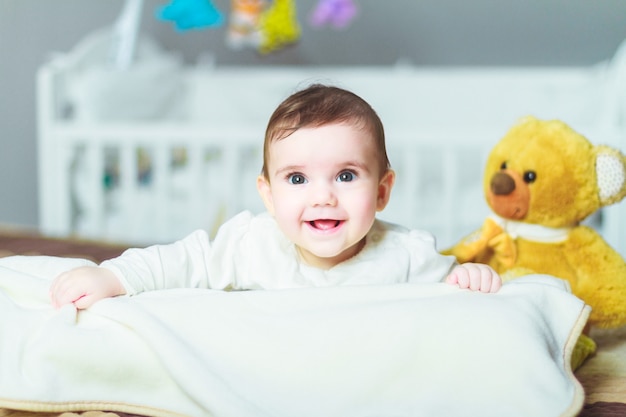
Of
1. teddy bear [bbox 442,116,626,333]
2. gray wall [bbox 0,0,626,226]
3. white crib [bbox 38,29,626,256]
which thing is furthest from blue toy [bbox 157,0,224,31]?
teddy bear [bbox 442,116,626,333]

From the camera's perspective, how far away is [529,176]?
1.25m

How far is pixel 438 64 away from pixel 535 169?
183cm

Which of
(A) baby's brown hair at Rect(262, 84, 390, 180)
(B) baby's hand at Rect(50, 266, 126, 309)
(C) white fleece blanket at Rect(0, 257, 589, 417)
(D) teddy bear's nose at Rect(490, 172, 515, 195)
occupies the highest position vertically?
(A) baby's brown hair at Rect(262, 84, 390, 180)

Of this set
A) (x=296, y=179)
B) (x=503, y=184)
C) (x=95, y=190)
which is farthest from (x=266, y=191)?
(x=95, y=190)

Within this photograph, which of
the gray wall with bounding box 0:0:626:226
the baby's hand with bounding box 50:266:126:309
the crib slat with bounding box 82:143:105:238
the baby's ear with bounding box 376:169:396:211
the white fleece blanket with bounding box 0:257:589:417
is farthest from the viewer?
the gray wall with bounding box 0:0:626:226

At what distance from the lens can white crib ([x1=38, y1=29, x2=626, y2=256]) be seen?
6.92ft

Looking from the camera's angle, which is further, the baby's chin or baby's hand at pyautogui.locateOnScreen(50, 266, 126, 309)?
the baby's chin

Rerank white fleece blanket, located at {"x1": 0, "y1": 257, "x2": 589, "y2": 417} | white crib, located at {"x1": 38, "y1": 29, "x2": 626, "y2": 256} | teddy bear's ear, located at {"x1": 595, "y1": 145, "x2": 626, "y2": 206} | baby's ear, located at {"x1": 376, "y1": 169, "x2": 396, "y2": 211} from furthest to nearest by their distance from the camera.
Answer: white crib, located at {"x1": 38, "y1": 29, "x2": 626, "y2": 256}, teddy bear's ear, located at {"x1": 595, "y1": 145, "x2": 626, "y2": 206}, baby's ear, located at {"x1": 376, "y1": 169, "x2": 396, "y2": 211}, white fleece blanket, located at {"x1": 0, "y1": 257, "x2": 589, "y2": 417}

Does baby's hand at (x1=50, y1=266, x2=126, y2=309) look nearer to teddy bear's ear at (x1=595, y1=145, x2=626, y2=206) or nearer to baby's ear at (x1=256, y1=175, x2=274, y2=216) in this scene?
baby's ear at (x1=256, y1=175, x2=274, y2=216)

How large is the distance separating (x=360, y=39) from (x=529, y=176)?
192 cm

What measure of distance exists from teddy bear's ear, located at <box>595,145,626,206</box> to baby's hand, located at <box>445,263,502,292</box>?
318mm

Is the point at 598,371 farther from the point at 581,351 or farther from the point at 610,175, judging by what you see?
the point at 610,175

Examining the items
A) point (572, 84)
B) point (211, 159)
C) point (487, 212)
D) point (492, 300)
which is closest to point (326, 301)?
point (492, 300)

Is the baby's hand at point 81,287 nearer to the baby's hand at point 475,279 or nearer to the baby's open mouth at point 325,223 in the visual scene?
the baby's open mouth at point 325,223
